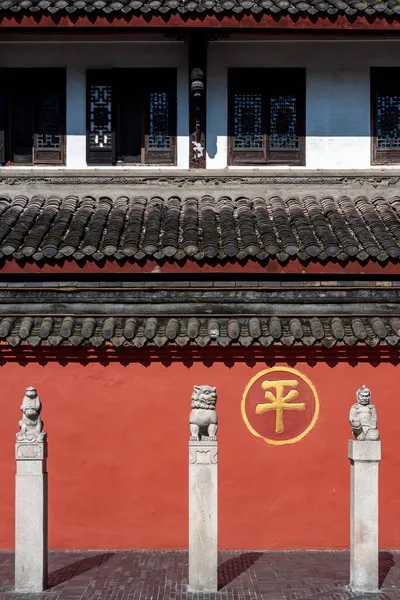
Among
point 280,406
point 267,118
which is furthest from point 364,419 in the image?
point 267,118

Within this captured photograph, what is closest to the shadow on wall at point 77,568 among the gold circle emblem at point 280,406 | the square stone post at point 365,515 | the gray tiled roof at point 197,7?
the gold circle emblem at point 280,406

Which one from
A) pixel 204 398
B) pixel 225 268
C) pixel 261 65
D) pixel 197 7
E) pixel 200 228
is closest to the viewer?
pixel 204 398

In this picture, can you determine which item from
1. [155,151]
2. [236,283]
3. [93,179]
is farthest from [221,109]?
[236,283]

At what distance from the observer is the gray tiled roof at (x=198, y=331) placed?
34.8ft

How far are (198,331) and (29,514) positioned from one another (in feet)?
11.2

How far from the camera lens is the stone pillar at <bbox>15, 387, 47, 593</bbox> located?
8.77 metres

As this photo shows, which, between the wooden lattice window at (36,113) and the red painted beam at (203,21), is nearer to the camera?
the red painted beam at (203,21)

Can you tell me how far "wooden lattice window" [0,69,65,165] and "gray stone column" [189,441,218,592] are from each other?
6.66 meters

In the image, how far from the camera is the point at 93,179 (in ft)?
43.0

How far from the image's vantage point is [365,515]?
888 centimetres

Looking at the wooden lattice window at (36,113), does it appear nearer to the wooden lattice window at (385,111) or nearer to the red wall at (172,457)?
the red wall at (172,457)

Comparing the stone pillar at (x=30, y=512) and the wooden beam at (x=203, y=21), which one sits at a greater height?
the wooden beam at (x=203, y=21)

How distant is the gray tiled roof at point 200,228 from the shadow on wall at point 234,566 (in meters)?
4.05

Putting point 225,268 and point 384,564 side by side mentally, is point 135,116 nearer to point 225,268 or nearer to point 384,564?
point 225,268
